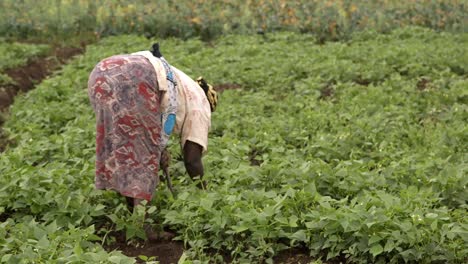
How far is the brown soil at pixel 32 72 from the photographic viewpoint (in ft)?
35.9

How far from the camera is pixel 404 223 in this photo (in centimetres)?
480

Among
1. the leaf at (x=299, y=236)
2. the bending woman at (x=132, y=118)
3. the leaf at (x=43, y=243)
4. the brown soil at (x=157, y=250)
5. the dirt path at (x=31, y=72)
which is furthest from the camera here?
the dirt path at (x=31, y=72)

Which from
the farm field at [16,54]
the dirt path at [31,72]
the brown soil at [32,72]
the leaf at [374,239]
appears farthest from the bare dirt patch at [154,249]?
the farm field at [16,54]

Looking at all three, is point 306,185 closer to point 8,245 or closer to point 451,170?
point 451,170

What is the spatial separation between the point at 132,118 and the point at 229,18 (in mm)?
10790

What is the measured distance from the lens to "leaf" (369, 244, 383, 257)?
4.65m

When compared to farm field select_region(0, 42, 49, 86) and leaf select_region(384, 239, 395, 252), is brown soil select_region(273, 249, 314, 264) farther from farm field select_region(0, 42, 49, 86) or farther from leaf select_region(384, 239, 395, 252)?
farm field select_region(0, 42, 49, 86)

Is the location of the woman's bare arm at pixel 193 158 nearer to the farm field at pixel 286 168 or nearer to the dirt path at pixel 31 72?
the farm field at pixel 286 168

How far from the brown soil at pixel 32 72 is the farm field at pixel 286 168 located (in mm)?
443

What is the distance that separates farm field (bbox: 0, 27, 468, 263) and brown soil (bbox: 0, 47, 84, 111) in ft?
1.45

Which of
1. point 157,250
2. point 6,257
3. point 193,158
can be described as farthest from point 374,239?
point 6,257

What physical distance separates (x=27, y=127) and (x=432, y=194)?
438cm

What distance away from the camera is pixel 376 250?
15.3ft

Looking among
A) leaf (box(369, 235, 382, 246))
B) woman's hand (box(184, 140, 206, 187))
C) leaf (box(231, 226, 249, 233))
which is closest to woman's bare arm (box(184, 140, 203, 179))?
woman's hand (box(184, 140, 206, 187))
